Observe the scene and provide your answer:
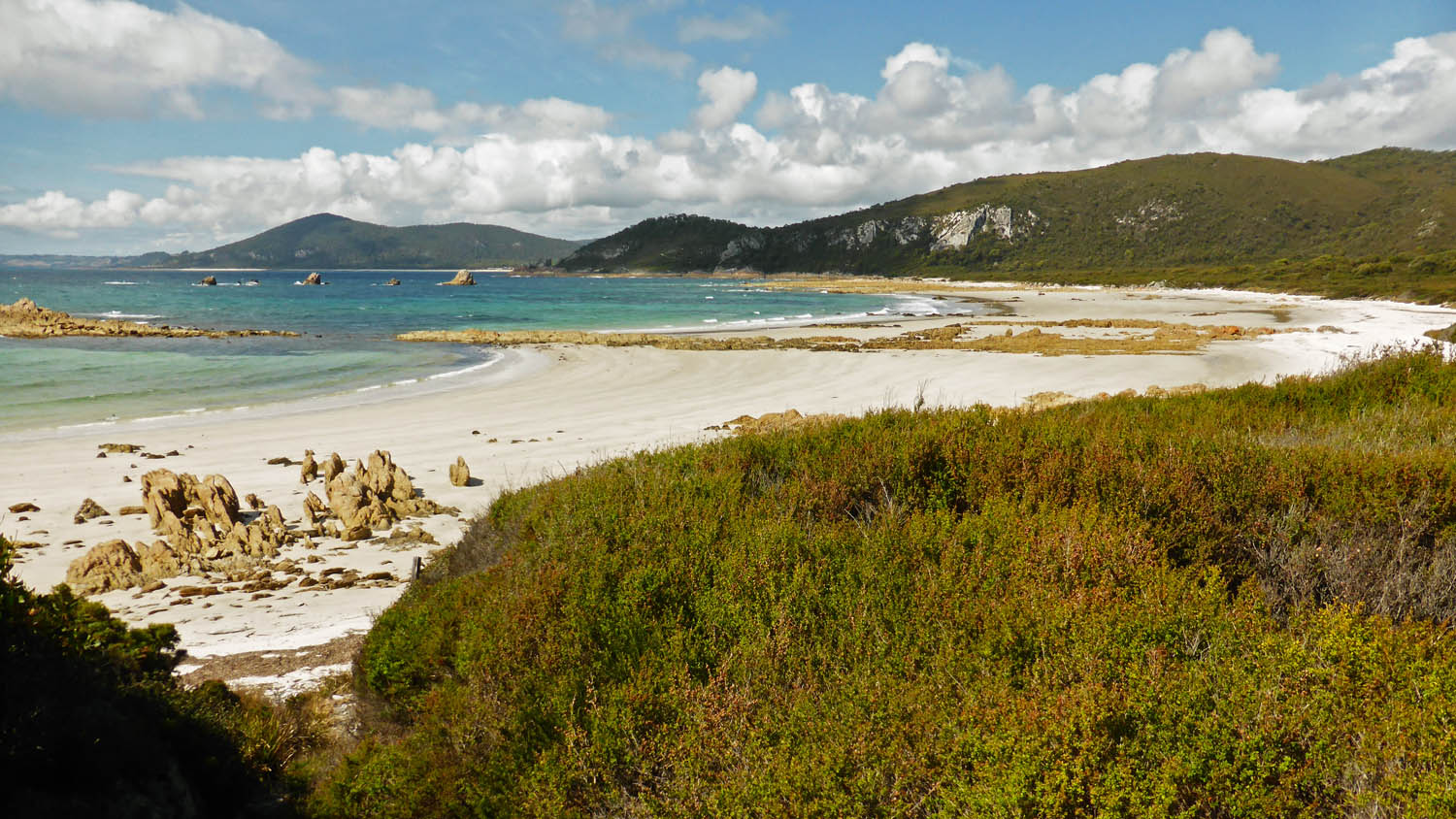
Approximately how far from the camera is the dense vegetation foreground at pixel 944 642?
2783 mm

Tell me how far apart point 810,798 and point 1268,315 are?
58.5 m

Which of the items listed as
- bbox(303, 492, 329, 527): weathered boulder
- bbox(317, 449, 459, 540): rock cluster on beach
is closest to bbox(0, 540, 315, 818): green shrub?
bbox(317, 449, 459, 540): rock cluster on beach

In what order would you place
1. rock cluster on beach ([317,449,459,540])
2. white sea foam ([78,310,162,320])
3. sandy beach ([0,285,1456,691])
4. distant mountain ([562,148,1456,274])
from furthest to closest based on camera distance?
distant mountain ([562,148,1456,274])
white sea foam ([78,310,162,320])
rock cluster on beach ([317,449,459,540])
sandy beach ([0,285,1456,691])

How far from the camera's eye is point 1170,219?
485ft

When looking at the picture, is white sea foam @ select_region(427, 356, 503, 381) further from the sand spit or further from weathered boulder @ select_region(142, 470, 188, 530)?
the sand spit

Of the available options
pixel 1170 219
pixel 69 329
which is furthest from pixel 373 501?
pixel 1170 219

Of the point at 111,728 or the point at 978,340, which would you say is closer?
the point at 111,728

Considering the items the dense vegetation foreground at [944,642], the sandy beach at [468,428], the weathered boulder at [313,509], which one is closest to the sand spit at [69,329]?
the sandy beach at [468,428]

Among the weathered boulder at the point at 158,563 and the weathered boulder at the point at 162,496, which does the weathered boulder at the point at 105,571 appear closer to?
the weathered boulder at the point at 158,563

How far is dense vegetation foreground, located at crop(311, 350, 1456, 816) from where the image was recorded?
278 cm

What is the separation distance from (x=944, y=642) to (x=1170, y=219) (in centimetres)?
17478

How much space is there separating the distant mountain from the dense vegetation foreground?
445 feet

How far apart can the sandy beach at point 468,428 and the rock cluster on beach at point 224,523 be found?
320 mm

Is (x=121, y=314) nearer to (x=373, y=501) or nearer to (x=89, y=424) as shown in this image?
(x=89, y=424)
